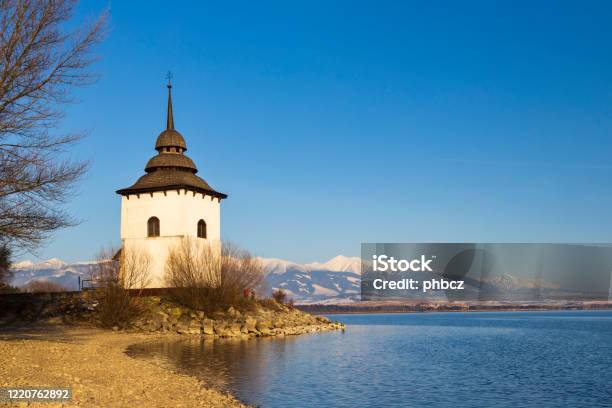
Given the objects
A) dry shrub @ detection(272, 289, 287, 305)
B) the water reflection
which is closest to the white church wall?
the water reflection

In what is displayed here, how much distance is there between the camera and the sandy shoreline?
15.1m

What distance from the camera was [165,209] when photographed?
4797 centimetres

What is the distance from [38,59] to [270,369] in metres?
15.3

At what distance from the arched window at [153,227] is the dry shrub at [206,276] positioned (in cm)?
230

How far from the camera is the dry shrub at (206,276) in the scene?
45.7 metres

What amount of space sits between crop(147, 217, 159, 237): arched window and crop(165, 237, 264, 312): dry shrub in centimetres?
230

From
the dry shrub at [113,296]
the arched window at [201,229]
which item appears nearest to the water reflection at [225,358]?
the dry shrub at [113,296]

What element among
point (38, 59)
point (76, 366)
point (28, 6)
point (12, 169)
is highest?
point (28, 6)

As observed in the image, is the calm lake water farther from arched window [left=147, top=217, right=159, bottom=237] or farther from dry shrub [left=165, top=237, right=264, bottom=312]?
arched window [left=147, top=217, right=159, bottom=237]

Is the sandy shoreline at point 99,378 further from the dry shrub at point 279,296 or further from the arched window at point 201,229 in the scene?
the dry shrub at point 279,296

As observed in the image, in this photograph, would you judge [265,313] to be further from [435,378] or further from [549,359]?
[435,378]

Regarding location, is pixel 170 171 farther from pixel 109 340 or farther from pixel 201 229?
pixel 109 340

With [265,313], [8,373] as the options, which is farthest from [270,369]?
[265,313]

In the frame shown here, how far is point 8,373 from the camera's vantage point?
15977 millimetres
